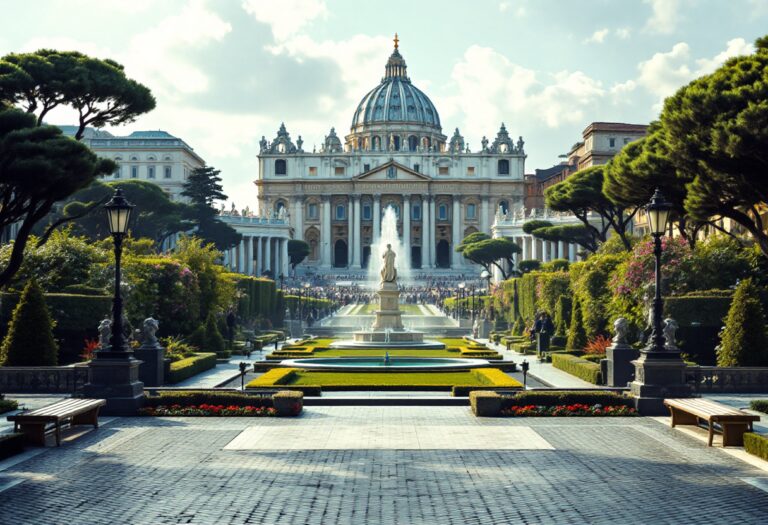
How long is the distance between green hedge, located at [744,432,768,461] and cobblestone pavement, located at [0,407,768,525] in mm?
441

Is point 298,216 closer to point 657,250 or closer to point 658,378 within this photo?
point 657,250

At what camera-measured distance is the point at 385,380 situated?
2956cm

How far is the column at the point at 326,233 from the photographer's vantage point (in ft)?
542

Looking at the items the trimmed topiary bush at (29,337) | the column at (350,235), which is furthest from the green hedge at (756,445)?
the column at (350,235)

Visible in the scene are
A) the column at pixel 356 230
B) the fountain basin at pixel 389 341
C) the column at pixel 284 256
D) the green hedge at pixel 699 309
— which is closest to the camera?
the green hedge at pixel 699 309

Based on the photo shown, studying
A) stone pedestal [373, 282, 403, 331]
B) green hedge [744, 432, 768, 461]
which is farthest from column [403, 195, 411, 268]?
green hedge [744, 432, 768, 461]

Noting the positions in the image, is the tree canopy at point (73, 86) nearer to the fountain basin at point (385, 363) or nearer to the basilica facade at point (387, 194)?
the fountain basin at point (385, 363)

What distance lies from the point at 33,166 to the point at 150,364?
6920mm

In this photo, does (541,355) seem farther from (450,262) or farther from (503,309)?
(450,262)

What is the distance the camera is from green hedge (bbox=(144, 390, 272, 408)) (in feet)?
73.6

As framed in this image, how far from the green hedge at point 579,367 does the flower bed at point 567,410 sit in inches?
306

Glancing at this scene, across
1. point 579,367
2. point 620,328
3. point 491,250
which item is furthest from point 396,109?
point 620,328

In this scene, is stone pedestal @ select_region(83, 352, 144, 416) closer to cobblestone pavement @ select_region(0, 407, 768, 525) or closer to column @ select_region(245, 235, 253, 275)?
cobblestone pavement @ select_region(0, 407, 768, 525)

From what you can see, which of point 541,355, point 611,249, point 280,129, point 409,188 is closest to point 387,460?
point 541,355
